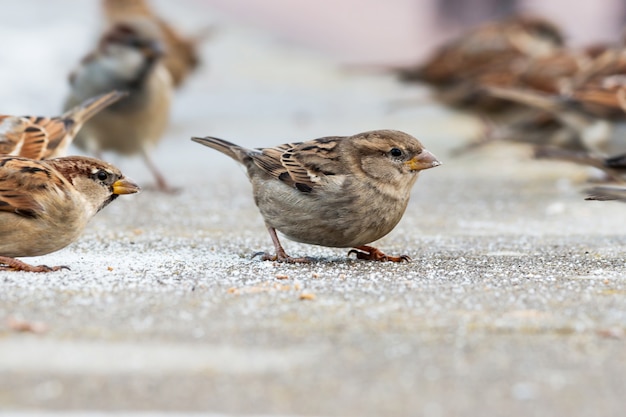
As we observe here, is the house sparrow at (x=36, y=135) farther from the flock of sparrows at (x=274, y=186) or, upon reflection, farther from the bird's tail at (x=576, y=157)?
the bird's tail at (x=576, y=157)

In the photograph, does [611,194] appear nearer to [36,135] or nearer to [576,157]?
[576,157]

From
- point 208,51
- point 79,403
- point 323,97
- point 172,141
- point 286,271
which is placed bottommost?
point 79,403

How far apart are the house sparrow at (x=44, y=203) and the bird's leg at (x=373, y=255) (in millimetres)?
1163

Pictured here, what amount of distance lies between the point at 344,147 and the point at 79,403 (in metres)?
2.42

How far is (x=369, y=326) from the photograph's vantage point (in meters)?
2.96

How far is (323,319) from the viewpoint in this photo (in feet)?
9.99

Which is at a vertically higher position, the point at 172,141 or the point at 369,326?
the point at 172,141

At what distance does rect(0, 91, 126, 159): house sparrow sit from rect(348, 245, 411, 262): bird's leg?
1.77 meters

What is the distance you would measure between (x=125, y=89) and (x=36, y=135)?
7.81 ft

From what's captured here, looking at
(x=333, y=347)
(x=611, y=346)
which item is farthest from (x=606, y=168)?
(x=333, y=347)

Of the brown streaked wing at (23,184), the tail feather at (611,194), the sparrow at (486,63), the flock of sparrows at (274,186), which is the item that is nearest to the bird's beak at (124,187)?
the flock of sparrows at (274,186)

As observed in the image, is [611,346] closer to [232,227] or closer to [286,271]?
[286,271]

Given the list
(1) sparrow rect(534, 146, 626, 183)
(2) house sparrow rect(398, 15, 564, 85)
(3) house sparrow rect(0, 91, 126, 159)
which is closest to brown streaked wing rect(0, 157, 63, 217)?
(3) house sparrow rect(0, 91, 126, 159)

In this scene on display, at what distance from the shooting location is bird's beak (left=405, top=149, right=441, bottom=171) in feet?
14.2
